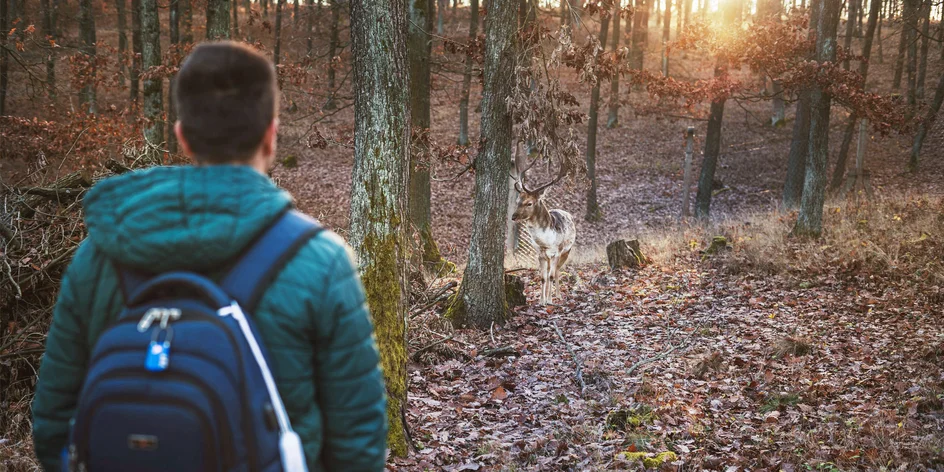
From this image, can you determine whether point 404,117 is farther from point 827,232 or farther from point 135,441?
point 827,232

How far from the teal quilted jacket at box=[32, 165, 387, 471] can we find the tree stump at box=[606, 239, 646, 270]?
12481 mm

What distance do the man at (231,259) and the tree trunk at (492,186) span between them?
782cm

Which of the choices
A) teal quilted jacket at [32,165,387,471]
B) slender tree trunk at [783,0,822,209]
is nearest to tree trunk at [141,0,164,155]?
teal quilted jacket at [32,165,387,471]

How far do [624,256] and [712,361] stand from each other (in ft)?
20.4

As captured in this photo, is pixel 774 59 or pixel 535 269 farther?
pixel 774 59

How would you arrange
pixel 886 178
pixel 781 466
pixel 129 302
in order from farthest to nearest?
pixel 886 178
pixel 781 466
pixel 129 302

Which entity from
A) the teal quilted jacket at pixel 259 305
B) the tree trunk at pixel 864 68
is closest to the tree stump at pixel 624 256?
the tree trunk at pixel 864 68

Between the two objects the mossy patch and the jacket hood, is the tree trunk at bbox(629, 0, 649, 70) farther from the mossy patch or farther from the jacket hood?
the jacket hood

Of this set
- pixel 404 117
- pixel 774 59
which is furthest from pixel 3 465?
pixel 774 59

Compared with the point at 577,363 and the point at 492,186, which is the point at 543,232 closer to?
the point at 492,186

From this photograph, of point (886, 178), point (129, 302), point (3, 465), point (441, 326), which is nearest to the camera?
point (129, 302)

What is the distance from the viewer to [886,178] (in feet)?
77.7

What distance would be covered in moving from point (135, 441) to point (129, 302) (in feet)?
1.22

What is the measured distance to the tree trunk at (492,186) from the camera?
955 cm
